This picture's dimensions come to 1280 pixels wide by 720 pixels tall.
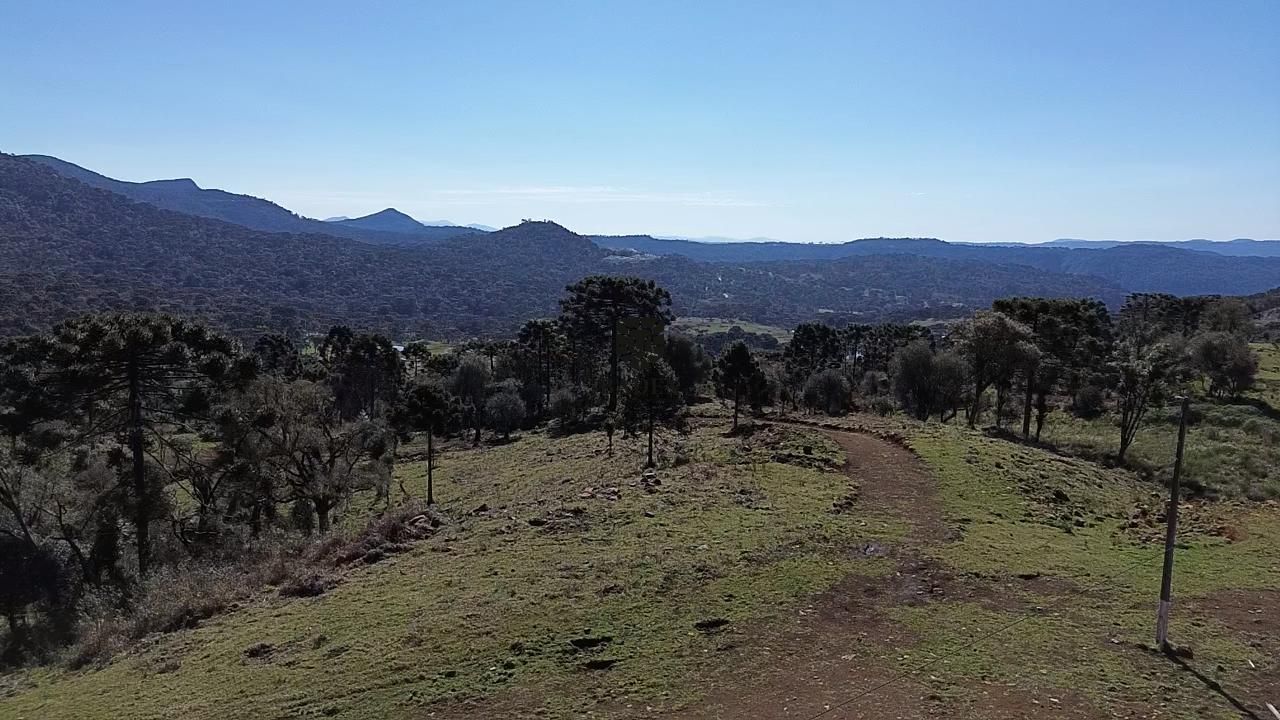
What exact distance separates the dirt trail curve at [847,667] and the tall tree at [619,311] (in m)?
40.1

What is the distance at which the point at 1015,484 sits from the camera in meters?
28.1

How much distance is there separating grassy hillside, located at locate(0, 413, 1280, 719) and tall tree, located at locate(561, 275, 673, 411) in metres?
33.5

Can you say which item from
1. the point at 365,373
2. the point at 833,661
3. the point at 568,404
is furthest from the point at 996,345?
the point at 365,373

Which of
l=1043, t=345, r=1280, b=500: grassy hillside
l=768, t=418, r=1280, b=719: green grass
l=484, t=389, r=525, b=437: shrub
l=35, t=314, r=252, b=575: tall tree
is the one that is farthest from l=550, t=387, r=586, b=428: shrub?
l=768, t=418, r=1280, b=719: green grass

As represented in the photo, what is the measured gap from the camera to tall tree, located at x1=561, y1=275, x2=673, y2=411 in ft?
193

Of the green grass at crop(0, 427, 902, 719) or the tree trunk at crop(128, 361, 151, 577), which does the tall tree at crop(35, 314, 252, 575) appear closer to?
the tree trunk at crop(128, 361, 151, 577)

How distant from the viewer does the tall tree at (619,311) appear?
193 feet

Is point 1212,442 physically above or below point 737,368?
below

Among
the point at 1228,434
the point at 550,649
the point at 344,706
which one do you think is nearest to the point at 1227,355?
the point at 1228,434

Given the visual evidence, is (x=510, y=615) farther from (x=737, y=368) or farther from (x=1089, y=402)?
(x=1089, y=402)

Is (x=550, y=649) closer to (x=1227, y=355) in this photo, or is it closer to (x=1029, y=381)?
(x=1029, y=381)

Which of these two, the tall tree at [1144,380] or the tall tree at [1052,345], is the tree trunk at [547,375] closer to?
the tall tree at [1052,345]

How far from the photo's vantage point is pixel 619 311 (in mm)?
59531

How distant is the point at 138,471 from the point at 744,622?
2265 centimetres
